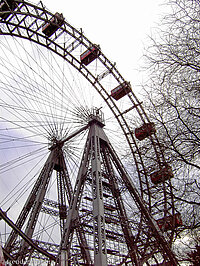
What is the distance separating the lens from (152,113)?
694 cm

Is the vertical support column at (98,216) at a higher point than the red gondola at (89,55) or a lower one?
lower

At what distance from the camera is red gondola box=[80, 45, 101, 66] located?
1967cm

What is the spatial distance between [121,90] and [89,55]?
12.3 feet

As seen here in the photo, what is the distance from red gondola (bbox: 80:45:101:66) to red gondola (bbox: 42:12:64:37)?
9.05 ft

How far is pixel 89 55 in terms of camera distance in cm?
1981

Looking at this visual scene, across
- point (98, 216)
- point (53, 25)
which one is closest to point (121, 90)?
point (53, 25)

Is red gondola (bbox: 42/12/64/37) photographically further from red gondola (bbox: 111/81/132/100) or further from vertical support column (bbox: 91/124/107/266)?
vertical support column (bbox: 91/124/107/266)

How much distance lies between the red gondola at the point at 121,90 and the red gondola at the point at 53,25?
6.46 m

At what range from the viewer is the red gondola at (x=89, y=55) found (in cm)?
1967

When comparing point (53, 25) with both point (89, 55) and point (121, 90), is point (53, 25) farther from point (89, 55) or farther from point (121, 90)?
point (121, 90)

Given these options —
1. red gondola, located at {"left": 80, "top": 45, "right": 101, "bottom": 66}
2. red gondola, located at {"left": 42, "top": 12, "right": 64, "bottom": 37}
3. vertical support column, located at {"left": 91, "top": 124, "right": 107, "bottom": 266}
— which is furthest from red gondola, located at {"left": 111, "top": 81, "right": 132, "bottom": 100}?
vertical support column, located at {"left": 91, "top": 124, "right": 107, "bottom": 266}

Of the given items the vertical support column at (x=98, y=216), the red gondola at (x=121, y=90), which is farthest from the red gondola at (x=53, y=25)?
the vertical support column at (x=98, y=216)

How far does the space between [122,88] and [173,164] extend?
1470 centimetres

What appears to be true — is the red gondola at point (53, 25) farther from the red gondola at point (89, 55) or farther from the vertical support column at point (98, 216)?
the vertical support column at point (98, 216)
